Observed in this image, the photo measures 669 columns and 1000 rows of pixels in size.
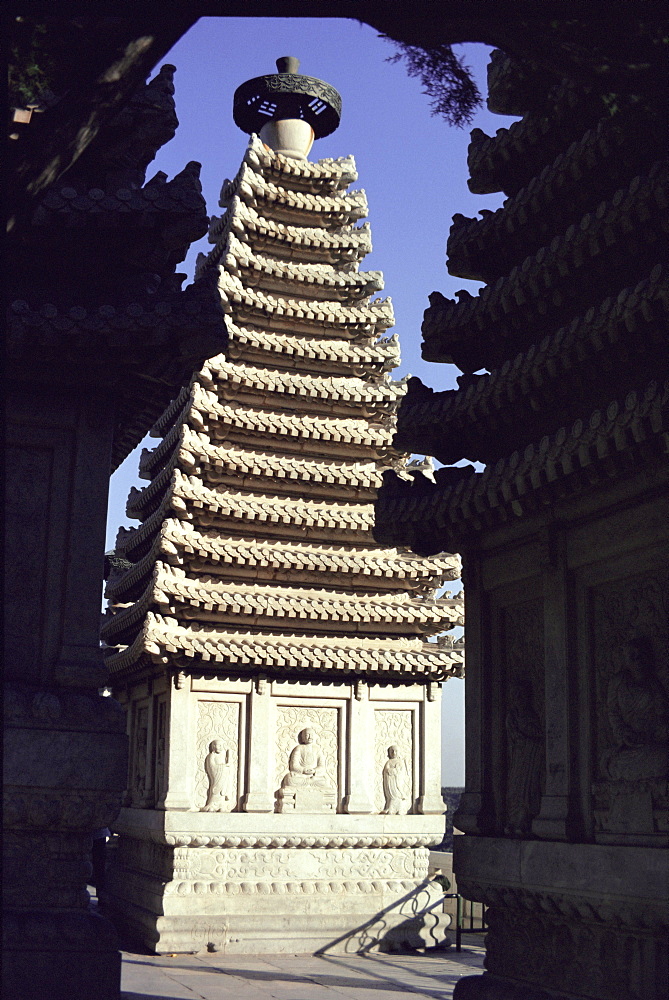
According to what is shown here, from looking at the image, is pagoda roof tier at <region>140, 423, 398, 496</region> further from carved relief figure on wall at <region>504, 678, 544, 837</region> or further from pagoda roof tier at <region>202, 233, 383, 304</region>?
carved relief figure on wall at <region>504, 678, 544, 837</region>

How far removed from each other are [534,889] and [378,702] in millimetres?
10984

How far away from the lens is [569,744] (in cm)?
1013

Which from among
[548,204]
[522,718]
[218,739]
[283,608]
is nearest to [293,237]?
[283,608]

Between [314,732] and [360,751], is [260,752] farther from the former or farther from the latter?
[360,751]

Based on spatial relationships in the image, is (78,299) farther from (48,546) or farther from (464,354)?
(464,354)

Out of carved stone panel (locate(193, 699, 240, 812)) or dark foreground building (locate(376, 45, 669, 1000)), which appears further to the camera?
carved stone panel (locate(193, 699, 240, 812))

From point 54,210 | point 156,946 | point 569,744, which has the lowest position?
point 156,946

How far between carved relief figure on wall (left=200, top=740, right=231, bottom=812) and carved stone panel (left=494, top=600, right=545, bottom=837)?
892 centimetres

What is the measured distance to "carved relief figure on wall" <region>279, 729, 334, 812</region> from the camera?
19.9 meters

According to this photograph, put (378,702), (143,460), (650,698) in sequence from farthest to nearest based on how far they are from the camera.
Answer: (143,460) → (378,702) → (650,698)

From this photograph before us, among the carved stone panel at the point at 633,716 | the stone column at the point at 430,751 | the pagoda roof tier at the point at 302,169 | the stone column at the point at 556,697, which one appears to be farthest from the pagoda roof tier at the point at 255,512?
the carved stone panel at the point at 633,716

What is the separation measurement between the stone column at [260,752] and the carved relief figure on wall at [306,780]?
1.11 feet

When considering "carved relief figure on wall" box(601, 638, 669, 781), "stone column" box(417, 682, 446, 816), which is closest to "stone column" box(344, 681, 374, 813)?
"stone column" box(417, 682, 446, 816)

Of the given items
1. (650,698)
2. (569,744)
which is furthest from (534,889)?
(650,698)
